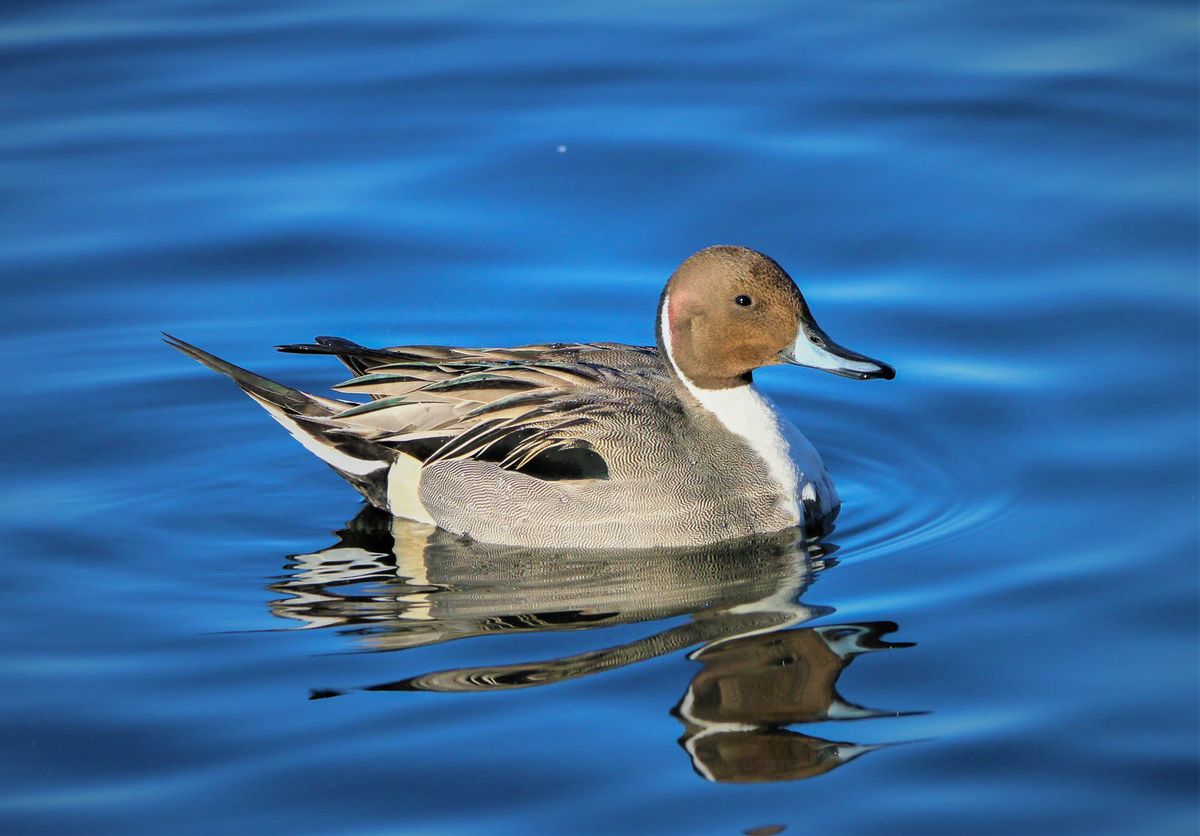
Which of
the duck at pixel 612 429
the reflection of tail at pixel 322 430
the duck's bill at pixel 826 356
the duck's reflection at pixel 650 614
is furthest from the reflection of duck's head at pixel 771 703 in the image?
the reflection of tail at pixel 322 430

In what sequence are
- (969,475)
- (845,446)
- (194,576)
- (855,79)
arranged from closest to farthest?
(194,576), (969,475), (845,446), (855,79)

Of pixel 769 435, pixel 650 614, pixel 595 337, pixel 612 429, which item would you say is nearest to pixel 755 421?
pixel 769 435

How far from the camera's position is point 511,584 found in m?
7.17

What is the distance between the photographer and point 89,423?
8.50 metres

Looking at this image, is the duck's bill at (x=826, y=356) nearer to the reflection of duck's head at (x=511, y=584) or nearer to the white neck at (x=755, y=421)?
the white neck at (x=755, y=421)

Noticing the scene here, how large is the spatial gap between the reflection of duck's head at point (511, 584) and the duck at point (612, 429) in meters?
0.13

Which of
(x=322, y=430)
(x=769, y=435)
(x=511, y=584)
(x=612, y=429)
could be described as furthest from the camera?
(x=322, y=430)

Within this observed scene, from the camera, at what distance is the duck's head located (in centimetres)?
747

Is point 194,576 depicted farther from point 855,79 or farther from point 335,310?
point 855,79

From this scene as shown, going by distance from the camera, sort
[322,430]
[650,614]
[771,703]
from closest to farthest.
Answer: [771,703] → [650,614] → [322,430]

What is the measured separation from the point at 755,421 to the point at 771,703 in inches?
72.7

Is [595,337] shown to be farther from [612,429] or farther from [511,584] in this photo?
[511,584]

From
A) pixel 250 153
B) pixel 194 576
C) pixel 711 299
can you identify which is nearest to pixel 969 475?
pixel 711 299

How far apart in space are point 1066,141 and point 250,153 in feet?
15.5
